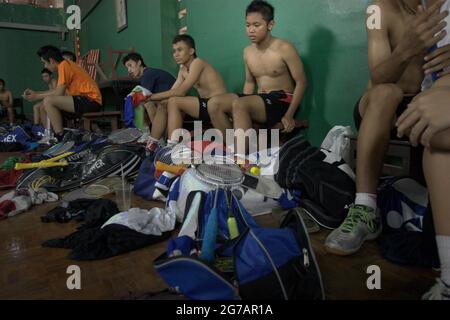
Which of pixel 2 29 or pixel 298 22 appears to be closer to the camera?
pixel 298 22

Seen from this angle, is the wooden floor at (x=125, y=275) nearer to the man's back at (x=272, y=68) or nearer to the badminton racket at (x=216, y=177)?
the badminton racket at (x=216, y=177)

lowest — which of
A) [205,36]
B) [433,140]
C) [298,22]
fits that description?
[433,140]

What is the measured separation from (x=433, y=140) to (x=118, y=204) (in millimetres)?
1653

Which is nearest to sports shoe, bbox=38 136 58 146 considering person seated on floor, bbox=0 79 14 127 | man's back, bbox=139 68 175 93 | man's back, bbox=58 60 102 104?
man's back, bbox=58 60 102 104

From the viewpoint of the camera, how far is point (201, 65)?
326cm

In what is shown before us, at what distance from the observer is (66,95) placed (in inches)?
187

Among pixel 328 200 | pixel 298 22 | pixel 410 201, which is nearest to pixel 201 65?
pixel 298 22

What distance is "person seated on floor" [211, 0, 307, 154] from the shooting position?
8.05 ft

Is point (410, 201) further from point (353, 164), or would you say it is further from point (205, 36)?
point (205, 36)

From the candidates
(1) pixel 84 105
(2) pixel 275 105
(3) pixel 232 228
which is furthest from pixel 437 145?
(1) pixel 84 105

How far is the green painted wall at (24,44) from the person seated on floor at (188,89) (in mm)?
8602

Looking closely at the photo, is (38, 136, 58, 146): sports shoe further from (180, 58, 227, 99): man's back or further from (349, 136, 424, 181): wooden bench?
(349, 136, 424, 181): wooden bench

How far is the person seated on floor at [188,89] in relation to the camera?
3.02 meters

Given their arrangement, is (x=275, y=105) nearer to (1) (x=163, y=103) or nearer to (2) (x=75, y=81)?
(1) (x=163, y=103)
